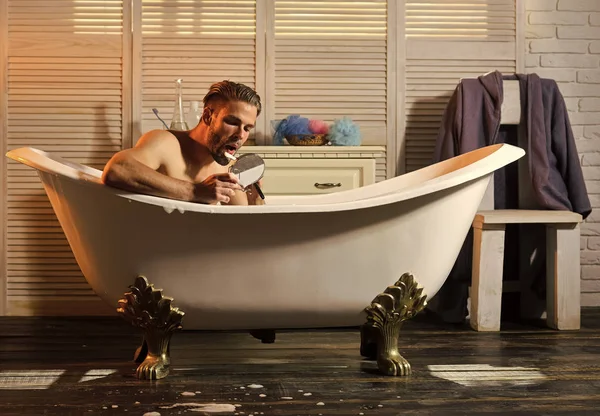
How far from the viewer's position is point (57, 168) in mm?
2150

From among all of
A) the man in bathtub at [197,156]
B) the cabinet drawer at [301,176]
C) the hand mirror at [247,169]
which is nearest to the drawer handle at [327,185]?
the cabinet drawer at [301,176]

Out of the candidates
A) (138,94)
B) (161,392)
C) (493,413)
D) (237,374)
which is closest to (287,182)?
(138,94)

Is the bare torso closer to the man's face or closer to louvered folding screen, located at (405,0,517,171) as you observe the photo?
the man's face

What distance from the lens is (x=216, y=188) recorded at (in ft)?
7.04

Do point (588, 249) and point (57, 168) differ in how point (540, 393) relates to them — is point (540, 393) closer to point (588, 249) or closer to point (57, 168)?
point (57, 168)

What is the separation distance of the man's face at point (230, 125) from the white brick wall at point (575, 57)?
1895 millimetres

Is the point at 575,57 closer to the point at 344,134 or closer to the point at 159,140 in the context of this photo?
the point at 344,134

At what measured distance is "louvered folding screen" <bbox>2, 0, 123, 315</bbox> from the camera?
347 cm

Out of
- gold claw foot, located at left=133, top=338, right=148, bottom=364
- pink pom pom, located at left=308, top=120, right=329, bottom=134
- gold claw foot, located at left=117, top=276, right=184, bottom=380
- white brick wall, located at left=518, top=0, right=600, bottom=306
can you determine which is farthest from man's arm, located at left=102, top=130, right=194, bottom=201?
white brick wall, located at left=518, top=0, right=600, bottom=306

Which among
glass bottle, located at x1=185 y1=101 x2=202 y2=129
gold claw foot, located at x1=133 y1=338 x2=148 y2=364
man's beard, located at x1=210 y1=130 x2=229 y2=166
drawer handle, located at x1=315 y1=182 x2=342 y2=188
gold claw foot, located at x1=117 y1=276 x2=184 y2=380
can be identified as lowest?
gold claw foot, located at x1=133 y1=338 x2=148 y2=364

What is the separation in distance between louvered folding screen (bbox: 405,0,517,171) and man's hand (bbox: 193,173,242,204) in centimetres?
161

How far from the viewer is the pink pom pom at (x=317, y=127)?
334 cm

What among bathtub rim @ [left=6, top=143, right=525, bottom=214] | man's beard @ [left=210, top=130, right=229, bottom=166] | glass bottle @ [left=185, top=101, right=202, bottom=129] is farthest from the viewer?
glass bottle @ [left=185, top=101, right=202, bottom=129]

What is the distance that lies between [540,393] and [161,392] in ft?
3.48
